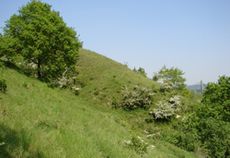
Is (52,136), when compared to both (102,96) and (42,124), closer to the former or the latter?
(42,124)

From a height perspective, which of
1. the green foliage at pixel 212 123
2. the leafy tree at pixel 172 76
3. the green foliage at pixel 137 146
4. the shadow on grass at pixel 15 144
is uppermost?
the leafy tree at pixel 172 76

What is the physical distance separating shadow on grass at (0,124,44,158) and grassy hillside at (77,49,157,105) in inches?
1546

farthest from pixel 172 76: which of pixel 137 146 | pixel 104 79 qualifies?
pixel 137 146

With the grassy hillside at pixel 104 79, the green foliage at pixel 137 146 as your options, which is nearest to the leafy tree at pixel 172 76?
the grassy hillside at pixel 104 79

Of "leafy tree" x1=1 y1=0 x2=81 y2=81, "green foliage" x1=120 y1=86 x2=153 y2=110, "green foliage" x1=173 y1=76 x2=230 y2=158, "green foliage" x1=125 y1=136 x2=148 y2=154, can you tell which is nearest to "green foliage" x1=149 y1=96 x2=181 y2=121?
"green foliage" x1=120 y1=86 x2=153 y2=110

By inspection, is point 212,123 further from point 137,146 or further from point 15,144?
point 15,144

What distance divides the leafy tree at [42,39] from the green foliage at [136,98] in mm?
10150

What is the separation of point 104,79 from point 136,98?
9.54 meters

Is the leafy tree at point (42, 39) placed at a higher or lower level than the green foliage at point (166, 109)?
higher

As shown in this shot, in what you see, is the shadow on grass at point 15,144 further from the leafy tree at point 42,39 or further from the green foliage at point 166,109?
the green foliage at point 166,109

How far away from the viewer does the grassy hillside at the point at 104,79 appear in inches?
1944

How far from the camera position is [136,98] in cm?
4631

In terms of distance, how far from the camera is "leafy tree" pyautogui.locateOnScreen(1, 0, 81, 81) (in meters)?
35.5

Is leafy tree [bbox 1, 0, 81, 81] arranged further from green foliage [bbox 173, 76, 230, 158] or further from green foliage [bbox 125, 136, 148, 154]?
green foliage [bbox 125, 136, 148, 154]
